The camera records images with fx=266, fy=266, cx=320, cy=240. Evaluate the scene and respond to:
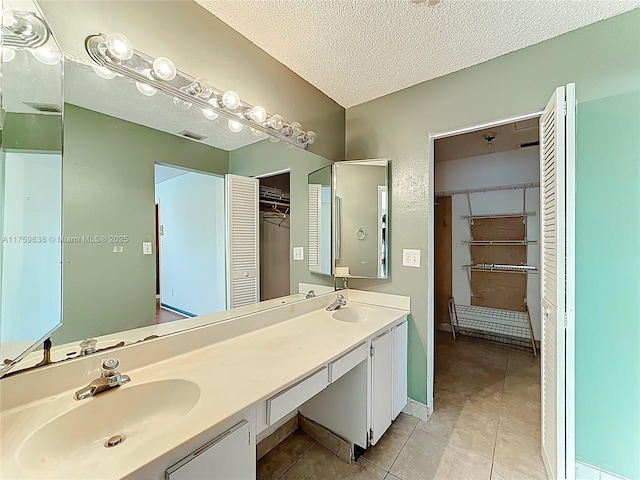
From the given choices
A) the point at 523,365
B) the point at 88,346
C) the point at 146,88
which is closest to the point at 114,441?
the point at 88,346

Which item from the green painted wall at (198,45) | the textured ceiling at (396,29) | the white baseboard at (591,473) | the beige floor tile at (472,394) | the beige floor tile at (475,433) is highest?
the textured ceiling at (396,29)

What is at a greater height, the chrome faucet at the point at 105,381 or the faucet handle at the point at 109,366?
the faucet handle at the point at 109,366

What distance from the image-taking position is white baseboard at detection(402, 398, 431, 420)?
197 cm

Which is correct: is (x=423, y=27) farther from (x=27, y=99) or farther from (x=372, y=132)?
(x=27, y=99)

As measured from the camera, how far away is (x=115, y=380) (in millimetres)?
917

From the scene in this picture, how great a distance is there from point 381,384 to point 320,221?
1.20 metres

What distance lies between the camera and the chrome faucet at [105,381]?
2.83 feet

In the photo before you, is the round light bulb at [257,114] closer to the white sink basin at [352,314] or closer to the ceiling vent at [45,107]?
the ceiling vent at [45,107]

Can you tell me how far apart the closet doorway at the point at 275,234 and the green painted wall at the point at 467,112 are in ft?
2.52

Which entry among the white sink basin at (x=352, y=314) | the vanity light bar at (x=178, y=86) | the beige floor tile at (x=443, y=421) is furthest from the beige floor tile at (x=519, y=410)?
the vanity light bar at (x=178, y=86)

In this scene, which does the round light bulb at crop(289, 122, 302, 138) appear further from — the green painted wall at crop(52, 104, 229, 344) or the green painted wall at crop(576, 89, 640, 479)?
the green painted wall at crop(576, 89, 640, 479)

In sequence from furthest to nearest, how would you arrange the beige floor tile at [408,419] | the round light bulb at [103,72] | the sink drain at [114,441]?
the beige floor tile at [408,419], the round light bulb at [103,72], the sink drain at [114,441]

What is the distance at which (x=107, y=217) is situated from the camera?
3.39 ft

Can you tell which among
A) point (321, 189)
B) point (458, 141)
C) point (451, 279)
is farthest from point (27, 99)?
point (451, 279)
